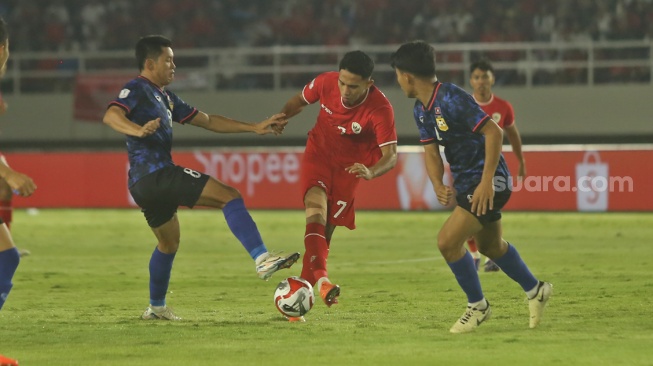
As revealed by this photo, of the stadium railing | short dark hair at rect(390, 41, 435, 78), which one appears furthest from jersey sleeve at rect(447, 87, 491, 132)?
the stadium railing

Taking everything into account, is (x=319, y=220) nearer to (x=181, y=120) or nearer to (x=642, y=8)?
(x=181, y=120)

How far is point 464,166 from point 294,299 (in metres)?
1.53

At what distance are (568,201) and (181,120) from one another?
1400cm

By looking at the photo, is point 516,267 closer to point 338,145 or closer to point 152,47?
point 338,145

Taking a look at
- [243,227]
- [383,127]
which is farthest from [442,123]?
[243,227]

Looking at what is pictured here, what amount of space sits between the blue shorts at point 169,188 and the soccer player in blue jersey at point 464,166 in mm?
1603

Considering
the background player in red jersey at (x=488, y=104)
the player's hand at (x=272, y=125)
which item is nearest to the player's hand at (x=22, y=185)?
the player's hand at (x=272, y=125)

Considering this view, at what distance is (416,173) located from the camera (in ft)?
72.0

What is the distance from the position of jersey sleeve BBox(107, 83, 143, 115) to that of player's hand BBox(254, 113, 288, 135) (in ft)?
3.21

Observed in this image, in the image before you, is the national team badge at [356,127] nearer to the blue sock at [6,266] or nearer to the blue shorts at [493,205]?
the blue shorts at [493,205]

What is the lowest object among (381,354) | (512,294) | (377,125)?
(512,294)

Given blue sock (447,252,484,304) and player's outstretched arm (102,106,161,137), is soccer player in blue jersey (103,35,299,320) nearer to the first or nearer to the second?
player's outstretched arm (102,106,161,137)

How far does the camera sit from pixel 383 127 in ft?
29.1

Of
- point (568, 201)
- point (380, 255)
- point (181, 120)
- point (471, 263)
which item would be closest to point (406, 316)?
point (471, 263)
